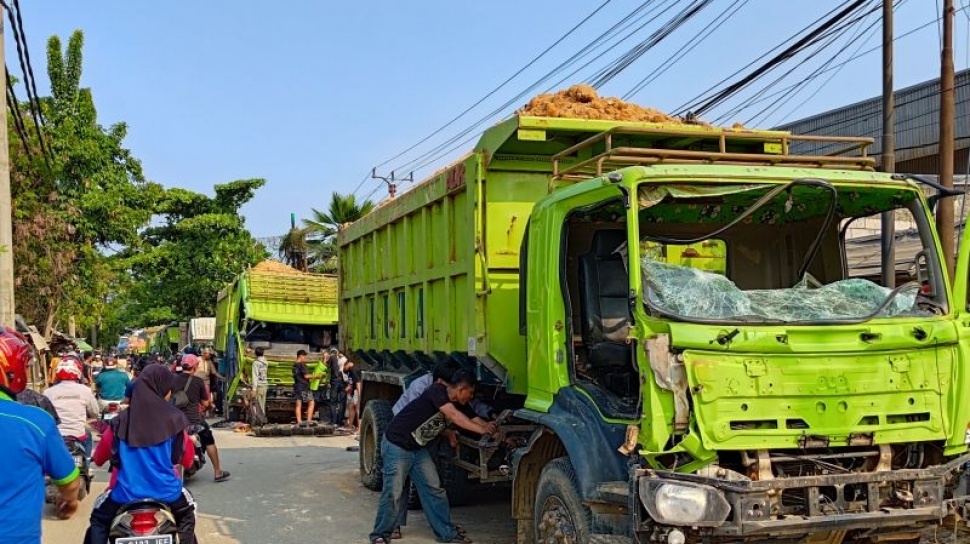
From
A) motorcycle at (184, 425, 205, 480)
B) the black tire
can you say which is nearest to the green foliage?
motorcycle at (184, 425, 205, 480)

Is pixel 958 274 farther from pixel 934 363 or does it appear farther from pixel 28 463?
pixel 28 463

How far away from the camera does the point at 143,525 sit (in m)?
4.73

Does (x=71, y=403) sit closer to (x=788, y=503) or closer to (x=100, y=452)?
(x=100, y=452)

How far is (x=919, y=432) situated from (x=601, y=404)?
158 centimetres

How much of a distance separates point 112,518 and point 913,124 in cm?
1856

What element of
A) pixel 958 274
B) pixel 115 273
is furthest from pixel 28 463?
pixel 115 273

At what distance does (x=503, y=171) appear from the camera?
21.5 feet

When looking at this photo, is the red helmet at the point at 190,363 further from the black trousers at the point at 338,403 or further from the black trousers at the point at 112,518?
the black trousers at the point at 338,403

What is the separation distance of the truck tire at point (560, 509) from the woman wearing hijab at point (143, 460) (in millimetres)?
2015

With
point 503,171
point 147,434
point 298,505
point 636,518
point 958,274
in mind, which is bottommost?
point 298,505

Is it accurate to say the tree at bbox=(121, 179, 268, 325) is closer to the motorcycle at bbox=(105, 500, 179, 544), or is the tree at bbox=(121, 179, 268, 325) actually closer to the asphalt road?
the asphalt road

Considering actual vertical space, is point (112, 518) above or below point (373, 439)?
above

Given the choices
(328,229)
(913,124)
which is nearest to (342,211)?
(328,229)

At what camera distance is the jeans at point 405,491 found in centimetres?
712
